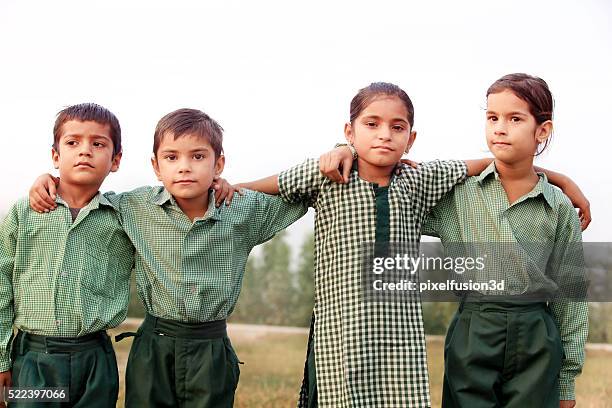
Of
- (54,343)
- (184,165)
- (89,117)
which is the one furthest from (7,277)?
(184,165)

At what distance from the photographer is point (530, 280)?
333cm

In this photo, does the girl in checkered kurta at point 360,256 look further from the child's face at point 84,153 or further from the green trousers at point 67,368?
the green trousers at point 67,368

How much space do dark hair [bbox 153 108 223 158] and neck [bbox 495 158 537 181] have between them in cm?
120

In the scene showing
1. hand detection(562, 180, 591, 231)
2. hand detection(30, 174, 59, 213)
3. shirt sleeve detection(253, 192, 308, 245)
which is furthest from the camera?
hand detection(562, 180, 591, 231)

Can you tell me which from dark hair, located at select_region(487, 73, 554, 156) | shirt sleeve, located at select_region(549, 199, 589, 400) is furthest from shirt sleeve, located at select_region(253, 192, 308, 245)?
shirt sleeve, located at select_region(549, 199, 589, 400)

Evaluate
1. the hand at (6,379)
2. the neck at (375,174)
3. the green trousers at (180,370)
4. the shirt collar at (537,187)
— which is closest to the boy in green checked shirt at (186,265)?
the green trousers at (180,370)

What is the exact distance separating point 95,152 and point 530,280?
1896 millimetres

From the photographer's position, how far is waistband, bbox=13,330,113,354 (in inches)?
124

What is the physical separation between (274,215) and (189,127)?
52 cm

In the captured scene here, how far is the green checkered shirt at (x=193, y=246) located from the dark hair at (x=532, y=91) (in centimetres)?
102

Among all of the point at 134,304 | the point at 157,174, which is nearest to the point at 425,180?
the point at 157,174

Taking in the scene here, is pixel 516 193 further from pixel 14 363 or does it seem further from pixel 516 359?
pixel 14 363

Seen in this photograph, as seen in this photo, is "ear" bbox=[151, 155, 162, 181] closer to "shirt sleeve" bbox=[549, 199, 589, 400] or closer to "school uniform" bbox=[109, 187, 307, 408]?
"school uniform" bbox=[109, 187, 307, 408]

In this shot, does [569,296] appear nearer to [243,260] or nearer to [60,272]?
[243,260]
